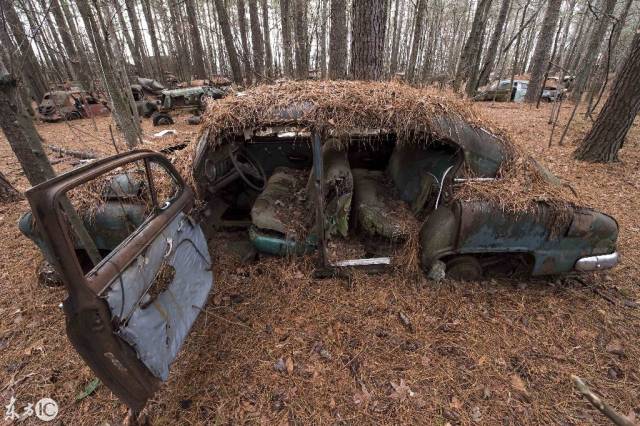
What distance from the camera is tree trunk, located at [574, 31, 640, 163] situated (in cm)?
541

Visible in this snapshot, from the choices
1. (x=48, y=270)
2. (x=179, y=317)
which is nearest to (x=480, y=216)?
(x=179, y=317)

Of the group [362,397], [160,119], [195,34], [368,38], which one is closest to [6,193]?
[362,397]

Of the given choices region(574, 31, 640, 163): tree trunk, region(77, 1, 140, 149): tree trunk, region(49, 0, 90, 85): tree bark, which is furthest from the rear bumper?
region(49, 0, 90, 85): tree bark

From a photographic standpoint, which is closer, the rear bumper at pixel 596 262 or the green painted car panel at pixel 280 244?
the rear bumper at pixel 596 262

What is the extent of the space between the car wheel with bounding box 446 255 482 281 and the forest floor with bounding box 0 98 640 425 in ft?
0.36

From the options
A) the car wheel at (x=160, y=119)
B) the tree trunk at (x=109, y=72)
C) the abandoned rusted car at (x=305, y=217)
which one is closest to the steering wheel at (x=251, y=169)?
the abandoned rusted car at (x=305, y=217)

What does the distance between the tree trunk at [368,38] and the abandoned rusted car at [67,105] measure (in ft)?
33.6

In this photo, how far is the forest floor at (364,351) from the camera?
2.18 meters

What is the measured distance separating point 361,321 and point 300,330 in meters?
0.57

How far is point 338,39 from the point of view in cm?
673

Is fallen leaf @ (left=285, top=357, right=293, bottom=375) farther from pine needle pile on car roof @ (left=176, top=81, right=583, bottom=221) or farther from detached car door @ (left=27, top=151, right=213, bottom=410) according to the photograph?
pine needle pile on car roof @ (left=176, top=81, right=583, bottom=221)

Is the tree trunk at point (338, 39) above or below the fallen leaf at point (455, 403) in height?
above

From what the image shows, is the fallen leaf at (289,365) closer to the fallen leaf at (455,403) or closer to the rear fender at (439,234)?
the fallen leaf at (455,403)

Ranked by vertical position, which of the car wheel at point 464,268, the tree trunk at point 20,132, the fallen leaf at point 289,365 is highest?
the tree trunk at point 20,132
